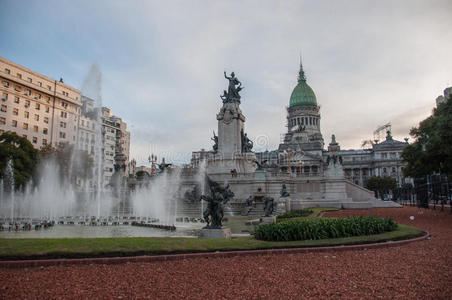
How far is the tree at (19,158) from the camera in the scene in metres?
36.9

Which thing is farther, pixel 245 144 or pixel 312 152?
pixel 312 152

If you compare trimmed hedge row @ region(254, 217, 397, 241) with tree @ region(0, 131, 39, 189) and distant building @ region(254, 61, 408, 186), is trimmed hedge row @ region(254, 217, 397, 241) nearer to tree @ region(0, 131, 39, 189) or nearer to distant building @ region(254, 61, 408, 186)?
tree @ region(0, 131, 39, 189)

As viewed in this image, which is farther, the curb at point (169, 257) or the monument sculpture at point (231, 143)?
the monument sculpture at point (231, 143)

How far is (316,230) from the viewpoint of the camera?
558 inches

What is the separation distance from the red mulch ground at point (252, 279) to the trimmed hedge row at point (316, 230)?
236cm

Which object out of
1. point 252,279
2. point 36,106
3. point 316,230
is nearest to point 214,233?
point 316,230

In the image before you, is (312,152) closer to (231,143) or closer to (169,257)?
(231,143)

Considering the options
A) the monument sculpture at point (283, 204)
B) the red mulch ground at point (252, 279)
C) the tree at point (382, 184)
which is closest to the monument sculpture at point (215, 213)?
the red mulch ground at point (252, 279)

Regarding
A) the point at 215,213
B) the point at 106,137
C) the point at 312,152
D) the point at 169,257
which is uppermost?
the point at 312,152

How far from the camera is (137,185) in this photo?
49469mm

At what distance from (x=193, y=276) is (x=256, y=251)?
3.39 metres

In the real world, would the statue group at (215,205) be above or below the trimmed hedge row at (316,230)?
above

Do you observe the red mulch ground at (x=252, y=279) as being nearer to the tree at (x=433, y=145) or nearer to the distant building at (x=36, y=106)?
the tree at (x=433, y=145)

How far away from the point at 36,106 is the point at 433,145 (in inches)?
2414
